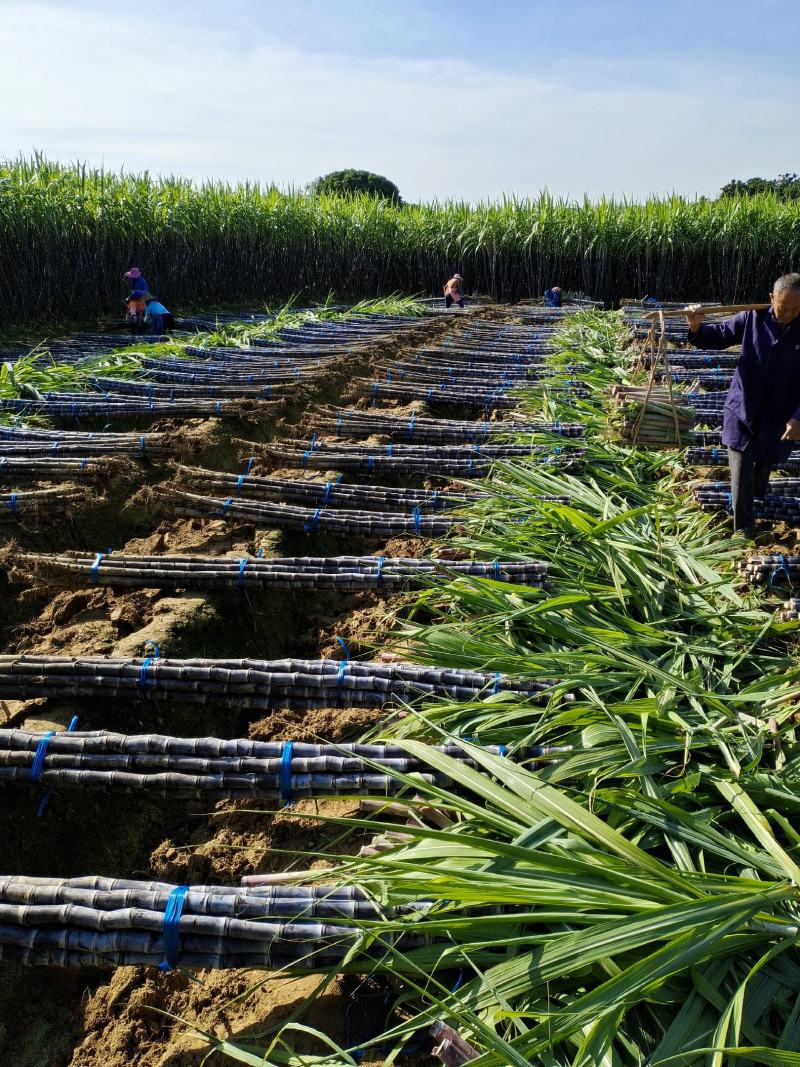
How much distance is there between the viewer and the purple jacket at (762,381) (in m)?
3.67

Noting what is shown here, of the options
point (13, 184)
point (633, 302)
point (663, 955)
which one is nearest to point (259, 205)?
point (13, 184)

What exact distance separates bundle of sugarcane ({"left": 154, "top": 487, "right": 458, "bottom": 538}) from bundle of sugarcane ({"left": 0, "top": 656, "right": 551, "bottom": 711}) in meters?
1.31

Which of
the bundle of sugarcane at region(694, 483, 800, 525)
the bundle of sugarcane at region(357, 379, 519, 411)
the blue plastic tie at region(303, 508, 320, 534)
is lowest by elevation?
the blue plastic tie at region(303, 508, 320, 534)

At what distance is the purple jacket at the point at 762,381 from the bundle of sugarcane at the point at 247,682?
2333mm

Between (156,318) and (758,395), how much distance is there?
816cm

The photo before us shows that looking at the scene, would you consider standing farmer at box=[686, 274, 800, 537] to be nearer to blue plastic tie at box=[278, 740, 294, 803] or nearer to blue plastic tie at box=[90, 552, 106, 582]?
blue plastic tie at box=[278, 740, 294, 803]

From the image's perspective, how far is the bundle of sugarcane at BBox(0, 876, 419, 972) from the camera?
1445 mm

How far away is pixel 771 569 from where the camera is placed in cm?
303

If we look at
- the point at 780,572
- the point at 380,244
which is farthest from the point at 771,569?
the point at 380,244

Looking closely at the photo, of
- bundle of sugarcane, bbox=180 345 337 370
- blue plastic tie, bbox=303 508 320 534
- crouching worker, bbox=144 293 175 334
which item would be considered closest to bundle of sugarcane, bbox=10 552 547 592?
blue plastic tie, bbox=303 508 320 534

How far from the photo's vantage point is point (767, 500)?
3961mm

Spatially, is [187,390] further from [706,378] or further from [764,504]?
[706,378]

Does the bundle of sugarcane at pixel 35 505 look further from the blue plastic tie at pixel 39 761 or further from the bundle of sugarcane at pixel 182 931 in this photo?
the bundle of sugarcane at pixel 182 931

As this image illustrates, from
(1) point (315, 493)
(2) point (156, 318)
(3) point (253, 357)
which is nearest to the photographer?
(1) point (315, 493)
